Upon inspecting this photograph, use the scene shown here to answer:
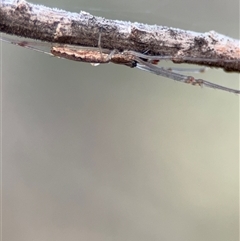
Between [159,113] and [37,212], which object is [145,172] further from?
[37,212]

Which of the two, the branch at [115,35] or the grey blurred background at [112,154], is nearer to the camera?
the branch at [115,35]

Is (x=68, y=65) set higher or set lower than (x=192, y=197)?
higher

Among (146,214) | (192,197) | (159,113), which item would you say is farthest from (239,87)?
(146,214)

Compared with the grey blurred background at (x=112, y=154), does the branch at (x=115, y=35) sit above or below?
above

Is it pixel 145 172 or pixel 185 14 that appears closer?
pixel 185 14
